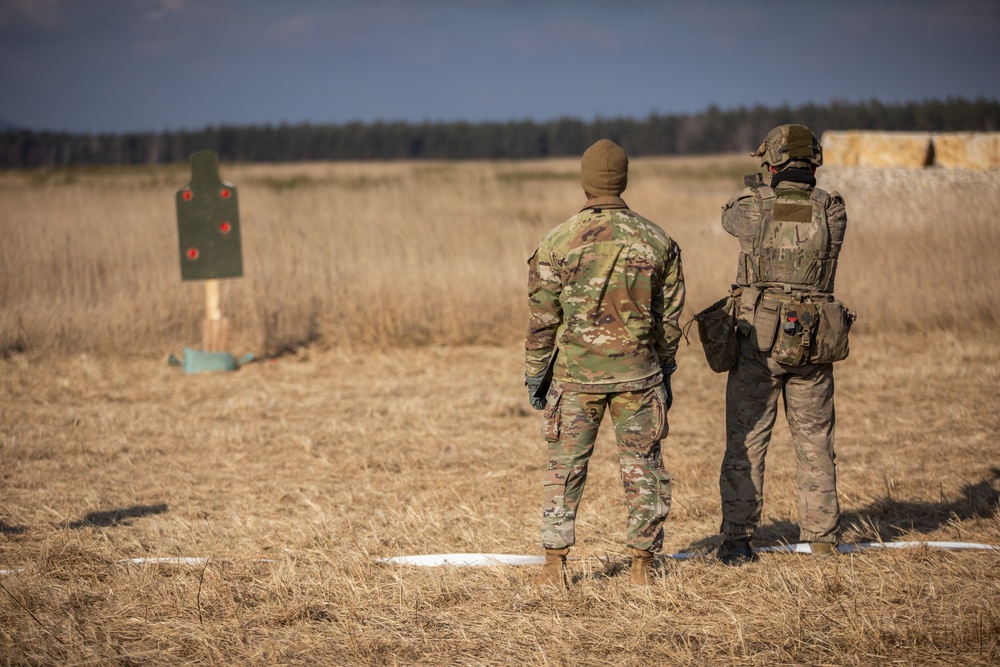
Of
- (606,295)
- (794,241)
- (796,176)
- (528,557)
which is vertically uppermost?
(796,176)

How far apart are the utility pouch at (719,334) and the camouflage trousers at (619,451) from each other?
554 millimetres

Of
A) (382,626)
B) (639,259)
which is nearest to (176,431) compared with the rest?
(382,626)

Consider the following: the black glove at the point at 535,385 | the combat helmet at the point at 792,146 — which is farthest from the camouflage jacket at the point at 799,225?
the black glove at the point at 535,385

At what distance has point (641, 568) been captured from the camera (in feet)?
13.2

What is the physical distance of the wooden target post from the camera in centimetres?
952

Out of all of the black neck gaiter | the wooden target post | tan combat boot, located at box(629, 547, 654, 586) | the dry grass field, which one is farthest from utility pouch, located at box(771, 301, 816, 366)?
the wooden target post

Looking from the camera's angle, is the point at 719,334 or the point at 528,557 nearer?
the point at 719,334

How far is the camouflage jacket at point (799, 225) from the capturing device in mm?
4215

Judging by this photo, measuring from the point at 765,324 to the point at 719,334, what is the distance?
8.4 inches

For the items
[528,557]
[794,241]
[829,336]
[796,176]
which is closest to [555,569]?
[528,557]

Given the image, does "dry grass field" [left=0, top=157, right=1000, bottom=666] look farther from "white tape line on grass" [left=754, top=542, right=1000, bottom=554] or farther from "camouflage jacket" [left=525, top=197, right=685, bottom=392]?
"camouflage jacket" [left=525, top=197, right=685, bottom=392]

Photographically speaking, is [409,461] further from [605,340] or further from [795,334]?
[795,334]

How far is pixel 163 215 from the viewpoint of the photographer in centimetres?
1434

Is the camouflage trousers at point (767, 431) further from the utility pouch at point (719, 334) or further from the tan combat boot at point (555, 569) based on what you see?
the tan combat boot at point (555, 569)
